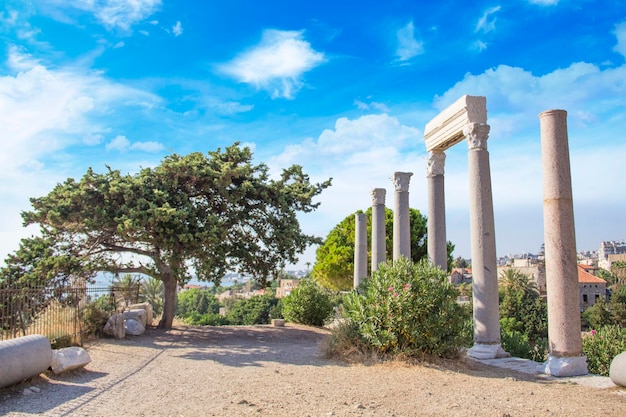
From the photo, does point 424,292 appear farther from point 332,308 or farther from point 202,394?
point 332,308

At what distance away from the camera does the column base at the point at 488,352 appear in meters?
11.5

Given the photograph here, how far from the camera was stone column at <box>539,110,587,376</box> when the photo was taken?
31.7ft

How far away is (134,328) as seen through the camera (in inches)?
611

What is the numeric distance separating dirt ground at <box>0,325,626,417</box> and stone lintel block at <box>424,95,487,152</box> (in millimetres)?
5840

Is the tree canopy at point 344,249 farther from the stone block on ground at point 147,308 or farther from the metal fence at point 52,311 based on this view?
the metal fence at point 52,311

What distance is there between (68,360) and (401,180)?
35.3 ft

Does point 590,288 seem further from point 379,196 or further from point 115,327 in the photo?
point 115,327

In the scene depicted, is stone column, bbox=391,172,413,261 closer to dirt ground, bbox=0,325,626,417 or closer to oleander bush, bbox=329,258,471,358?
oleander bush, bbox=329,258,471,358

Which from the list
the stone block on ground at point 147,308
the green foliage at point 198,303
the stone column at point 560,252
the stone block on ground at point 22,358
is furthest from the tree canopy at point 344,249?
the green foliage at point 198,303

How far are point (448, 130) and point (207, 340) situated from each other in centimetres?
948

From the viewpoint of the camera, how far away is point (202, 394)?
8.02 meters

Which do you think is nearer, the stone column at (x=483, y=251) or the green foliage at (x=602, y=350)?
the green foliage at (x=602, y=350)

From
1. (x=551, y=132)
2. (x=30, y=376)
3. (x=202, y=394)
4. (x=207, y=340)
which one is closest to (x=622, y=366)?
(x=551, y=132)

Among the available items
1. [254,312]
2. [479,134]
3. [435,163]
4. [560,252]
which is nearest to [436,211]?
[435,163]
